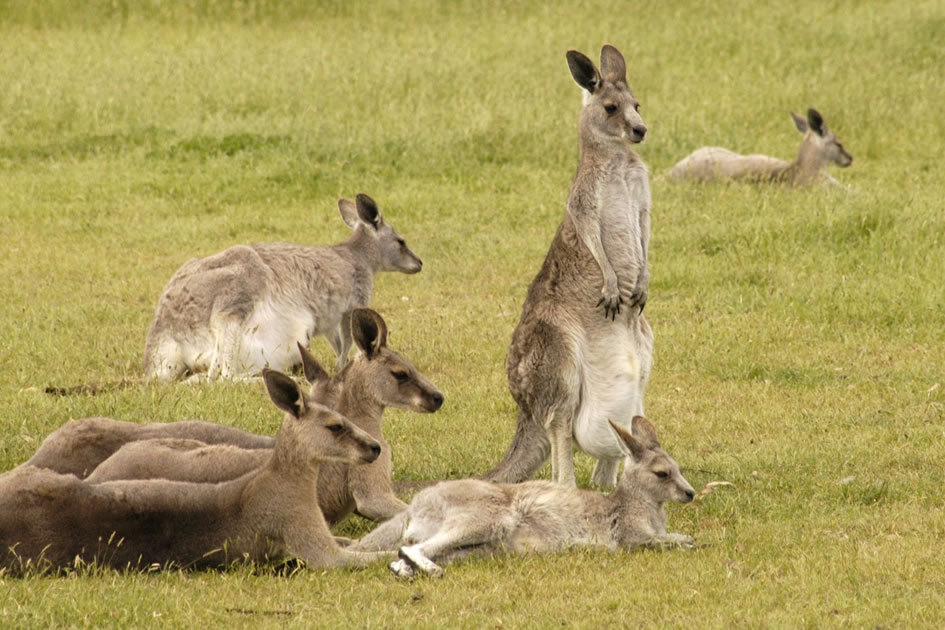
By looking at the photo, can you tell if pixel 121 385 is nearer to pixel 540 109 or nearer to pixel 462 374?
pixel 462 374

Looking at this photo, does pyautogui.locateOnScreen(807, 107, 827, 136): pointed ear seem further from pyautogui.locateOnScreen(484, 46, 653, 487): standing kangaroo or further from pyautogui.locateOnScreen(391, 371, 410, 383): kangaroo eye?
pyautogui.locateOnScreen(391, 371, 410, 383): kangaroo eye

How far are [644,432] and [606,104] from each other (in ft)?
6.60

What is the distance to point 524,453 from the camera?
7094 millimetres

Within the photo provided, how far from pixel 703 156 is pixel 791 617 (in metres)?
11.8

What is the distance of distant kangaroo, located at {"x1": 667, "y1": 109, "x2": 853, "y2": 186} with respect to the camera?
1552cm

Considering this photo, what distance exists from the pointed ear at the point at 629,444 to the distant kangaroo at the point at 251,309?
13.8 feet

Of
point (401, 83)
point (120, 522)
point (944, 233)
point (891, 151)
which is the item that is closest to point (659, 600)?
point (120, 522)

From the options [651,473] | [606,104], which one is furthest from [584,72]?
[651,473]

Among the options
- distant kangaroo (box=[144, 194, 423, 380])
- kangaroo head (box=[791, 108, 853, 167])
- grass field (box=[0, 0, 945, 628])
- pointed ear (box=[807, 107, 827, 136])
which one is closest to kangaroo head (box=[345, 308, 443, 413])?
grass field (box=[0, 0, 945, 628])

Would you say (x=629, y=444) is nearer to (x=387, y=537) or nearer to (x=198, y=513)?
(x=387, y=537)

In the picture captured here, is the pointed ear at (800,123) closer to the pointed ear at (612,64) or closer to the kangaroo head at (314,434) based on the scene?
the pointed ear at (612,64)

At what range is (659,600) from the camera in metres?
5.21

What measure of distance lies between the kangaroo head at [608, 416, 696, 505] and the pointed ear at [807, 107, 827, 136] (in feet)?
35.0

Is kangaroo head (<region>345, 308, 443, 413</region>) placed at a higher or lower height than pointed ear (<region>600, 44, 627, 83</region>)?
lower
